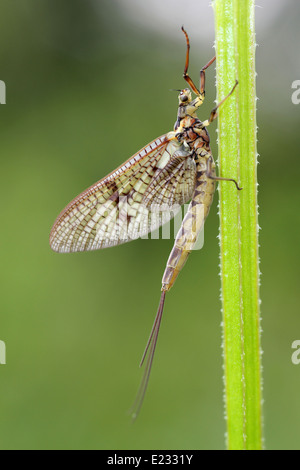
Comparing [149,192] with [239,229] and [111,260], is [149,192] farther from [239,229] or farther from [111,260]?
[111,260]

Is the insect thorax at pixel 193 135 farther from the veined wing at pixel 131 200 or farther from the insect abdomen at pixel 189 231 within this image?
the insect abdomen at pixel 189 231

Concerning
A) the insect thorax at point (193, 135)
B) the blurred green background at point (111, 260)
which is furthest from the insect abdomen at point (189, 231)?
the blurred green background at point (111, 260)

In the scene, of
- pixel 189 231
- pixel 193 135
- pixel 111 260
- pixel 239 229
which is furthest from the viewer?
pixel 111 260

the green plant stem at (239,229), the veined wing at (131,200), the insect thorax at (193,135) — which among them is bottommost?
the green plant stem at (239,229)

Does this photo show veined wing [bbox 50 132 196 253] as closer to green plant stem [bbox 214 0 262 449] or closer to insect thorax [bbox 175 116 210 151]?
insect thorax [bbox 175 116 210 151]

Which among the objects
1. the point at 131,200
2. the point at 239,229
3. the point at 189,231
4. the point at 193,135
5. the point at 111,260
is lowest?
the point at 239,229

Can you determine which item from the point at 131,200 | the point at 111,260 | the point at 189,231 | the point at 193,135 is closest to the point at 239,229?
the point at 189,231

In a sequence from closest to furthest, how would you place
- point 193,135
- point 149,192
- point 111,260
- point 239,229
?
1. point 239,229
2. point 193,135
3. point 149,192
4. point 111,260
